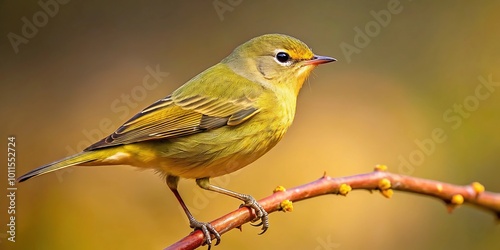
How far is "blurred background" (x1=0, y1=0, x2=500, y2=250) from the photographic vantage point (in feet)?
16.1

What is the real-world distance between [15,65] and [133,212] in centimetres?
211

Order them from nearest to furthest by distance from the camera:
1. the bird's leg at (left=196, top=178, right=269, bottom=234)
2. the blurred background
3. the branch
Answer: the branch → the bird's leg at (left=196, top=178, right=269, bottom=234) → the blurred background

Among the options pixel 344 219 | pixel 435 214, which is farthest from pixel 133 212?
pixel 435 214

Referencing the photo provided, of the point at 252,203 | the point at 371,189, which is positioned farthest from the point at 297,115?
the point at 371,189

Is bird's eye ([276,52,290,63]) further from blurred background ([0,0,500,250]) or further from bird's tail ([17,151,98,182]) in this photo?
blurred background ([0,0,500,250])

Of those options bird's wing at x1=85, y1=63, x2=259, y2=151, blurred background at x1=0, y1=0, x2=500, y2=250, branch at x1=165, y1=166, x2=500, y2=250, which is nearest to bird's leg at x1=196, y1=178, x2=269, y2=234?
branch at x1=165, y1=166, x2=500, y2=250

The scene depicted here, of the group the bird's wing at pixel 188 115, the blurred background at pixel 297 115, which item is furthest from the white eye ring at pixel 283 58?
the blurred background at pixel 297 115

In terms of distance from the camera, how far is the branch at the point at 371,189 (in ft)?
7.74

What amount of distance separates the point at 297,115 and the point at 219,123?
2.82 metres

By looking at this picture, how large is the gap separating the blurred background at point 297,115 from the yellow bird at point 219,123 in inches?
63.7

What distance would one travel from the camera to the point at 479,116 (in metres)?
5.56

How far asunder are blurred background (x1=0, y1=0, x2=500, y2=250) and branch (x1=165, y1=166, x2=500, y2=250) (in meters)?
2.40

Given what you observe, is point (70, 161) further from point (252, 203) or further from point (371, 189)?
point (371, 189)

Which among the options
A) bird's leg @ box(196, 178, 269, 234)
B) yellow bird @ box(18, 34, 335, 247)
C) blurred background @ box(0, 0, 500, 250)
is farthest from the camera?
blurred background @ box(0, 0, 500, 250)
